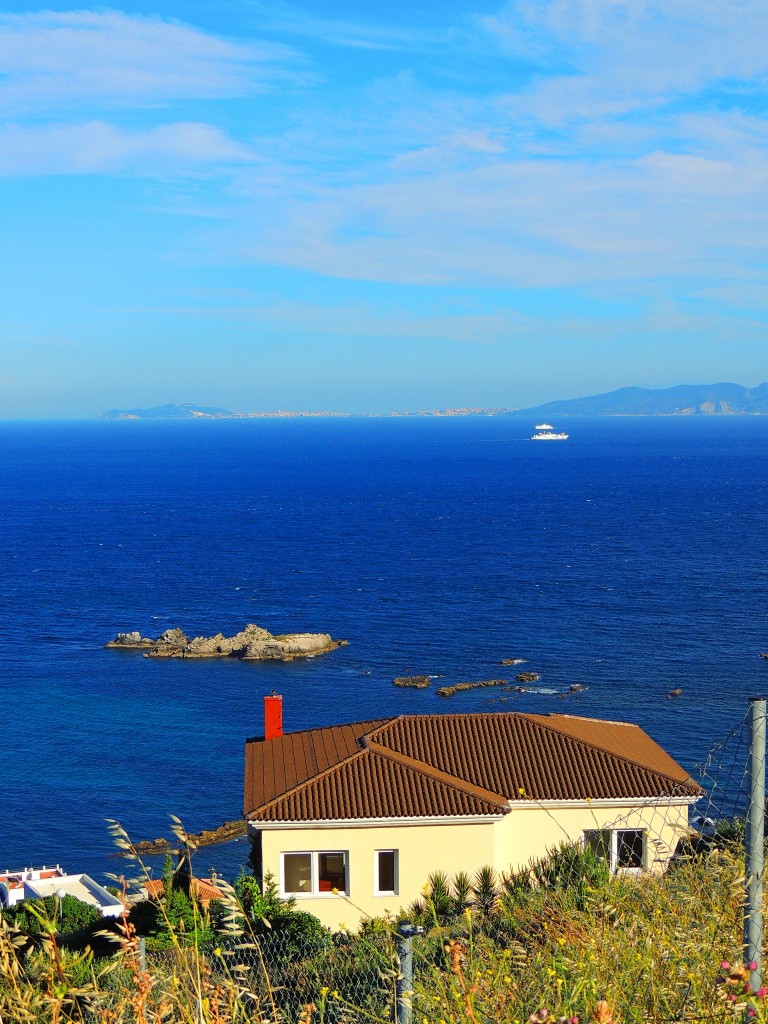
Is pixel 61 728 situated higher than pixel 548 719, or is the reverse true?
pixel 548 719

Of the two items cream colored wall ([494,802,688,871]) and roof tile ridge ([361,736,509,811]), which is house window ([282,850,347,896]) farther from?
cream colored wall ([494,802,688,871])

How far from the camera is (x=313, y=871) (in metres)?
17.8

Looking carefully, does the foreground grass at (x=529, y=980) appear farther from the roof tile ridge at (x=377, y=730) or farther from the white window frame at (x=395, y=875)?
the roof tile ridge at (x=377, y=730)

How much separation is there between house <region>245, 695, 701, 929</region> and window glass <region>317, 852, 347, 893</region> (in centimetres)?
2

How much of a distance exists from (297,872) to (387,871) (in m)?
1.48

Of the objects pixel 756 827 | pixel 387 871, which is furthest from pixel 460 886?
pixel 756 827

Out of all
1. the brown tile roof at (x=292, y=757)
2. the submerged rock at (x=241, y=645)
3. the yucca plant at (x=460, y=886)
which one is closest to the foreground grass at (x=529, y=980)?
the yucca plant at (x=460, y=886)

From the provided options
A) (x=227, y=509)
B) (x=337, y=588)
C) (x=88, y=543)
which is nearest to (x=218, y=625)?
A: (x=337, y=588)

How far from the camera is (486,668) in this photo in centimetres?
5269

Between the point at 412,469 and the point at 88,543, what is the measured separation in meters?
91.2

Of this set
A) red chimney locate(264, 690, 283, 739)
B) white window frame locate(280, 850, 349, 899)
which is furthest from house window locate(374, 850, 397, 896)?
red chimney locate(264, 690, 283, 739)

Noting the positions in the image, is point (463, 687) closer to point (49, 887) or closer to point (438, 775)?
point (49, 887)

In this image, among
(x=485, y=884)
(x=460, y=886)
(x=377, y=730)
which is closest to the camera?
(x=460, y=886)

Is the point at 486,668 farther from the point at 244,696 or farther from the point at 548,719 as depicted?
the point at 548,719
